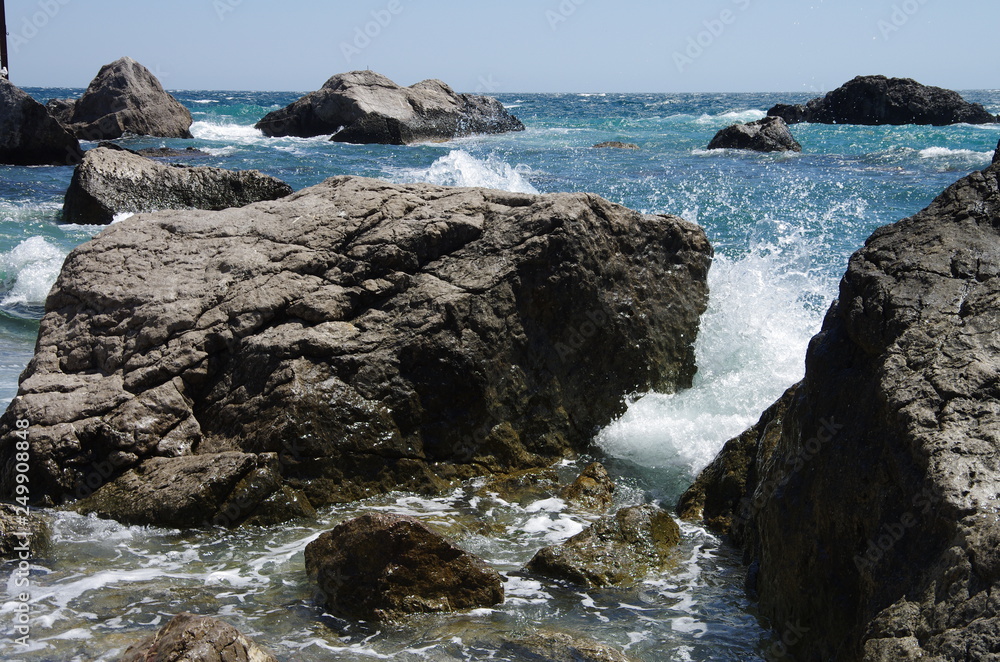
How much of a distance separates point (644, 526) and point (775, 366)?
2.49m

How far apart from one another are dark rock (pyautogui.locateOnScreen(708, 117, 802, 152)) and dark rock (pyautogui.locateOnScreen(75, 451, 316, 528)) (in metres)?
19.9

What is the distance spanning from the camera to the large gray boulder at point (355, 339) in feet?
15.5

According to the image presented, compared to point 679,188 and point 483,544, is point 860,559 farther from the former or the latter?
point 679,188

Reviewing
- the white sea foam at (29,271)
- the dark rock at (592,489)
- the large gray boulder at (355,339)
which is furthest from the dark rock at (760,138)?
the dark rock at (592,489)

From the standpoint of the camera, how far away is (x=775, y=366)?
628 cm

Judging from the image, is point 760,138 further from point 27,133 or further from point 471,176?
point 27,133

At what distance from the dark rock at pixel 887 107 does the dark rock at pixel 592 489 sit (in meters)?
33.9

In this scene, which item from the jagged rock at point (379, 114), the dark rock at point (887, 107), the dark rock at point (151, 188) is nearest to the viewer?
the dark rock at point (151, 188)

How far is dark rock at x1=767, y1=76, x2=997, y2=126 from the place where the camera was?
1412 inches

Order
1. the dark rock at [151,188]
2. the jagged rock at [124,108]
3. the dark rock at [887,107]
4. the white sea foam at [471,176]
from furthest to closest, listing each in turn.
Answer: the dark rock at [887,107] < the jagged rock at [124,108] < the white sea foam at [471,176] < the dark rock at [151,188]

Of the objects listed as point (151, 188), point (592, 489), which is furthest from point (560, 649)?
point (151, 188)

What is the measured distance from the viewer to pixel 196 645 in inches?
104

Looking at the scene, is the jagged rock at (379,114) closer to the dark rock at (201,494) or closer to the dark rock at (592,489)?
the dark rock at (592,489)

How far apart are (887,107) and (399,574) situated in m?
38.5
